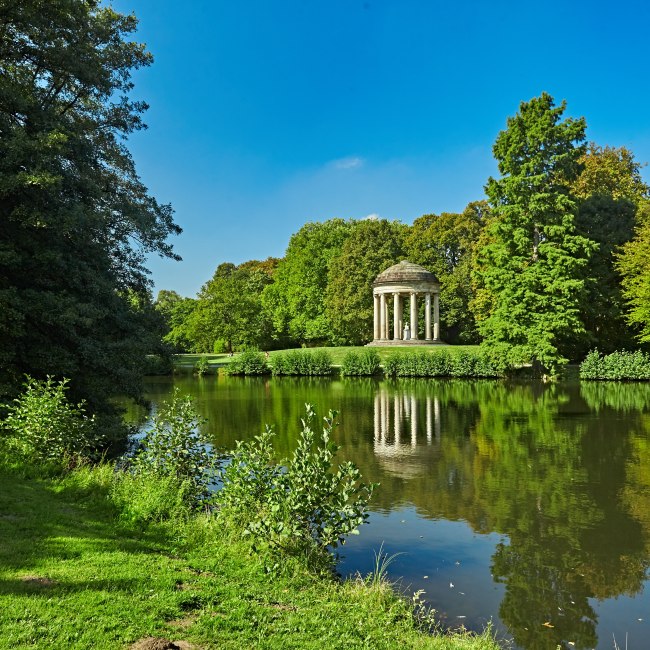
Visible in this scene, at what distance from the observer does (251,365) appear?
40.5m

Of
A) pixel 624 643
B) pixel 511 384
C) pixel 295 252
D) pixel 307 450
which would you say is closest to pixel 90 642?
pixel 307 450

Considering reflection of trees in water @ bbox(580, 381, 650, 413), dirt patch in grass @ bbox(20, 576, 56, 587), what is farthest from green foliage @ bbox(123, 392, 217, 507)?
reflection of trees in water @ bbox(580, 381, 650, 413)

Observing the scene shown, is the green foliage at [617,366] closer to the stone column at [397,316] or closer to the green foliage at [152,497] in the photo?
the stone column at [397,316]

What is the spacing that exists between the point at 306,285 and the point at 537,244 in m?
27.5

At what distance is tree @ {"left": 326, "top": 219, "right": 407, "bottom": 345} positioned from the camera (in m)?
A: 48.2

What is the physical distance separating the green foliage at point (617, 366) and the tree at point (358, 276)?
69.6 ft

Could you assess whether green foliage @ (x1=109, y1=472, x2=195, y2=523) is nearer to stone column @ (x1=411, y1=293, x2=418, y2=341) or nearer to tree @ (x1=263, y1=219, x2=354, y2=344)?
stone column @ (x1=411, y1=293, x2=418, y2=341)

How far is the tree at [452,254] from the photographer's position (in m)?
46.7

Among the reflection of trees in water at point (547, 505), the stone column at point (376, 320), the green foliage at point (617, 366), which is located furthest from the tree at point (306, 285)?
the reflection of trees in water at point (547, 505)

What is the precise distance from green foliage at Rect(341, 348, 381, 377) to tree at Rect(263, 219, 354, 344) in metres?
13.7

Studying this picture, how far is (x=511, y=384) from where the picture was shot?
1161 inches

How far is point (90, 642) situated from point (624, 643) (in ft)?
14.5

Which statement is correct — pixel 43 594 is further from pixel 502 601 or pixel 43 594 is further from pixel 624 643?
pixel 624 643

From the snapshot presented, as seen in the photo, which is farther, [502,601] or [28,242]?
[28,242]
